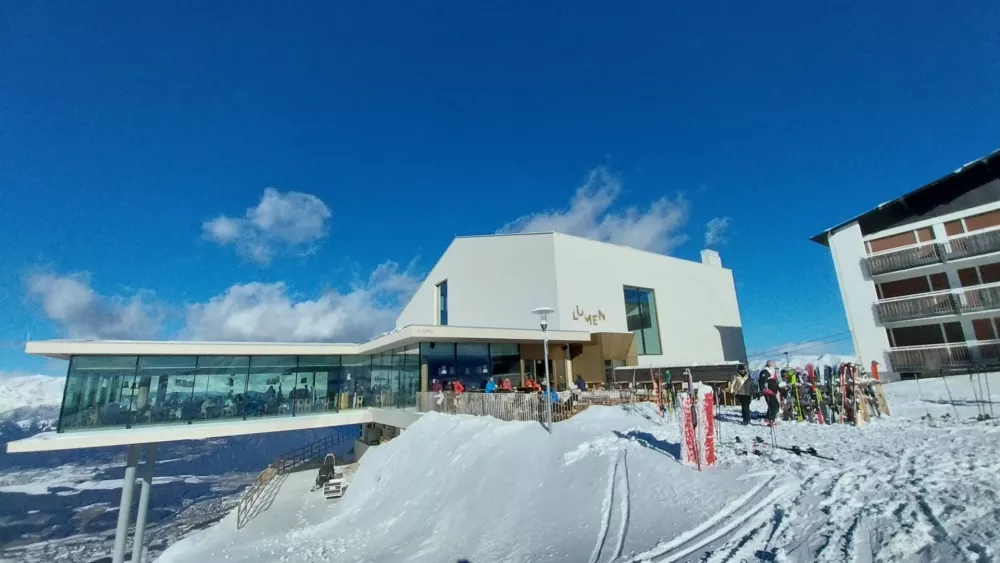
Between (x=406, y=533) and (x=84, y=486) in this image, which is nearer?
(x=406, y=533)

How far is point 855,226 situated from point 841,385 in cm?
2011

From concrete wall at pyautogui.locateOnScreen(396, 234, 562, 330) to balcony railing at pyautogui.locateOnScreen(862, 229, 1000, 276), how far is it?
1975 cm

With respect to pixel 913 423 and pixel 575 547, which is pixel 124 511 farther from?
pixel 913 423

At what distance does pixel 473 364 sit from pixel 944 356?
24770mm

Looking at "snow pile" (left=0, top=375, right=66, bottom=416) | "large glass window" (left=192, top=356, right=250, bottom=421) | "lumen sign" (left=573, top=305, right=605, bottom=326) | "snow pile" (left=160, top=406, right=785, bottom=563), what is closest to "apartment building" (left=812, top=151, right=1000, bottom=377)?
"lumen sign" (left=573, top=305, right=605, bottom=326)

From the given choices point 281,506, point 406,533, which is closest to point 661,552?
point 406,533

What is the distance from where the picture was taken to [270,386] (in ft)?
68.5

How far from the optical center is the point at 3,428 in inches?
3986

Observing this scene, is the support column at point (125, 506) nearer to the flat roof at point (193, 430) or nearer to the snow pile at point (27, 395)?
the flat roof at point (193, 430)

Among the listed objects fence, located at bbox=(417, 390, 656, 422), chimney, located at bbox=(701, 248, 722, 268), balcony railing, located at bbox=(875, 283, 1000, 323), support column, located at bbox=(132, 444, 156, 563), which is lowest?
support column, located at bbox=(132, 444, 156, 563)

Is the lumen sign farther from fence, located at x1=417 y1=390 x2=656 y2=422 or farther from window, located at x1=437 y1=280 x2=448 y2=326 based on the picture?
window, located at x1=437 y1=280 x2=448 y2=326

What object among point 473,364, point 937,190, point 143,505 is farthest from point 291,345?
point 937,190

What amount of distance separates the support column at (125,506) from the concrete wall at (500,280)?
1591cm

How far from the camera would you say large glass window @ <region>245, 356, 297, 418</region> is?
66.6ft
